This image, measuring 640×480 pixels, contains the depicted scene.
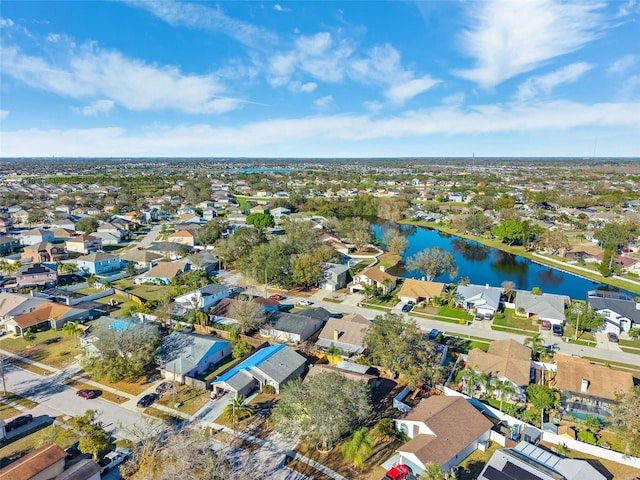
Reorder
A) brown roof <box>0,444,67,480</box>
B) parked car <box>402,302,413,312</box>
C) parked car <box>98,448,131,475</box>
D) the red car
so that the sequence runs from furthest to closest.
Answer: parked car <box>402,302,413,312</box> → the red car → parked car <box>98,448,131,475</box> → brown roof <box>0,444,67,480</box>

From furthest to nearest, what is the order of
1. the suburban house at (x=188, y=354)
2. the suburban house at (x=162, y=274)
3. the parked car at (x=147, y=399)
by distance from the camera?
the suburban house at (x=162, y=274), the suburban house at (x=188, y=354), the parked car at (x=147, y=399)

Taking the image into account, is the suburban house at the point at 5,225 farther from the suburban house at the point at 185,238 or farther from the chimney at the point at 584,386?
the chimney at the point at 584,386

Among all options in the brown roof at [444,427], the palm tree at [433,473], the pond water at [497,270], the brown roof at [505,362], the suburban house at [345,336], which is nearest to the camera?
the palm tree at [433,473]

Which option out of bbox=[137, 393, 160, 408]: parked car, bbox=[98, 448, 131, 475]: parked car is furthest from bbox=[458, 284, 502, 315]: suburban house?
bbox=[98, 448, 131, 475]: parked car

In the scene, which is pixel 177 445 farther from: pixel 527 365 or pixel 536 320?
pixel 536 320

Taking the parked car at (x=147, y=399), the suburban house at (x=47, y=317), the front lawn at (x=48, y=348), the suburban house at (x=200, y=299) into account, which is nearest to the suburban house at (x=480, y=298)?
the suburban house at (x=200, y=299)

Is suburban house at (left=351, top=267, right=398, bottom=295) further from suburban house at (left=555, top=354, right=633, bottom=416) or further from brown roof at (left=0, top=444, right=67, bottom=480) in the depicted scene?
brown roof at (left=0, top=444, right=67, bottom=480)

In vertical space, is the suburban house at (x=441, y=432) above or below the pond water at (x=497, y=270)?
above
